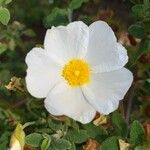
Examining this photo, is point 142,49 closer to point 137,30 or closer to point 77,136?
point 137,30

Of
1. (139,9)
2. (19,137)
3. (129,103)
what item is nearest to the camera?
(19,137)

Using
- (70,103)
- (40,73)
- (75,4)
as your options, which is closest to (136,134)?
(70,103)

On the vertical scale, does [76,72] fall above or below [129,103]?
above

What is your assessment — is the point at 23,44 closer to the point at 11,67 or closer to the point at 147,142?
the point at 11,67

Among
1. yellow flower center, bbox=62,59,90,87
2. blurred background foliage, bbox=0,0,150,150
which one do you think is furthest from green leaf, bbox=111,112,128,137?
yellow flower center, bbox=62,59,90,87

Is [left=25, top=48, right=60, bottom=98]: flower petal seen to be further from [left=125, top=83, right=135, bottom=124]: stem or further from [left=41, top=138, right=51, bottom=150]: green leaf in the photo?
[left=125, top=83, right=135, bottom=124]: stem

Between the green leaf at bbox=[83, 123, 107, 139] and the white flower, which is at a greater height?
the white flower

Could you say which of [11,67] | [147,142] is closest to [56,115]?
[147,142]
